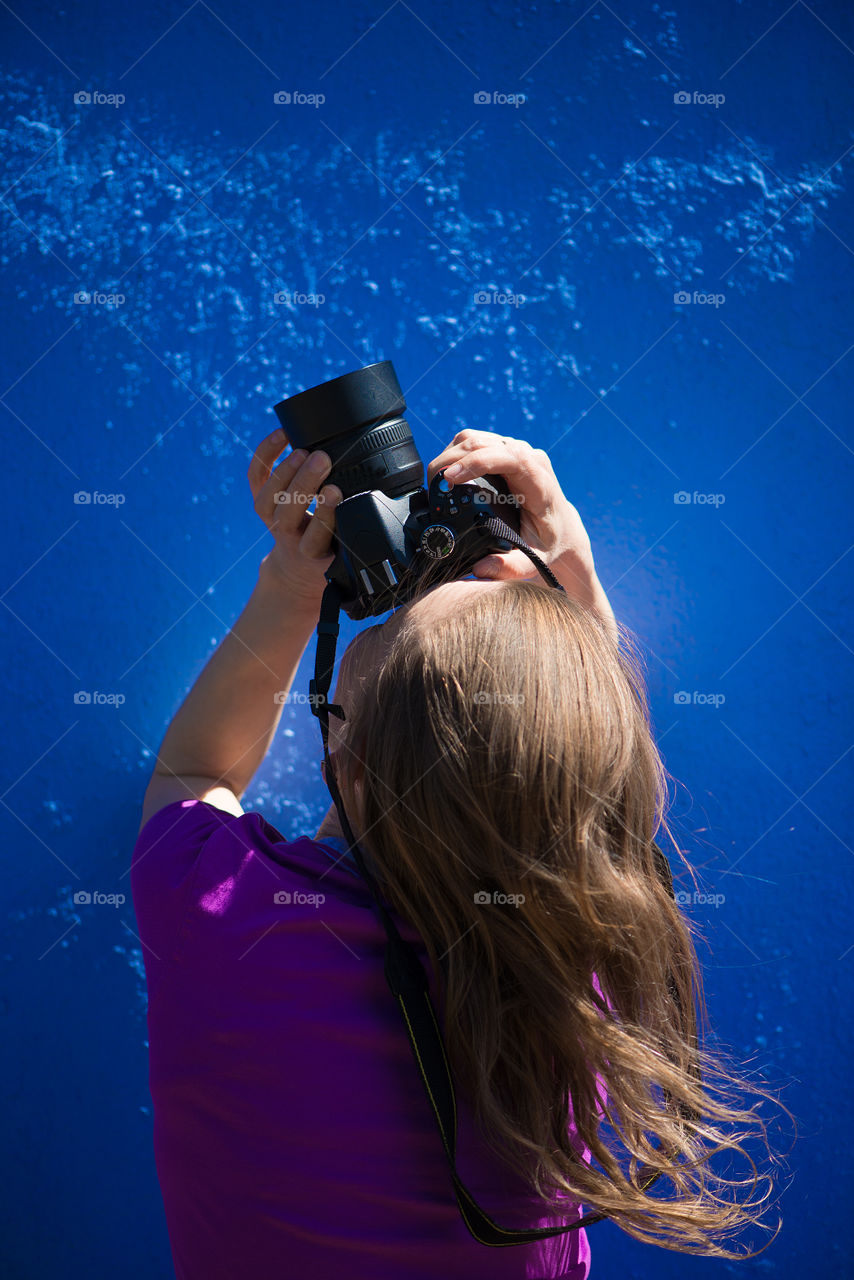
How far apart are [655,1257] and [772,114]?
4.48 feet

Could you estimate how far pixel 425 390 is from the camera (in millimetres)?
1077

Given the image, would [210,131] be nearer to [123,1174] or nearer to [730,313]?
[730,313]

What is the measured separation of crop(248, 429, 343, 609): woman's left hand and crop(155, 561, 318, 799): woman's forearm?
2 centimetres

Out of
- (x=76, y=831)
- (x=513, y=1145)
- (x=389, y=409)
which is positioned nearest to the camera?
(x=513, y=1145)

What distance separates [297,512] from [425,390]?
34 cm

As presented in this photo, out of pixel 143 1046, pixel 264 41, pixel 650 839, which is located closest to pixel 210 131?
pixel 264 41

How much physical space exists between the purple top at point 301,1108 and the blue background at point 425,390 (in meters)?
0.41

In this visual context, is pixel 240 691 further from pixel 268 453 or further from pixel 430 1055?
pixel 430 1055

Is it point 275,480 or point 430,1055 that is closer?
point 430,1055

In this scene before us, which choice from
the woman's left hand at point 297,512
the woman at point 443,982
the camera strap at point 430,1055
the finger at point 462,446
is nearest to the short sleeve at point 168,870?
the woman at point 443,982

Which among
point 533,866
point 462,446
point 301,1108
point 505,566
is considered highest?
point 462,446

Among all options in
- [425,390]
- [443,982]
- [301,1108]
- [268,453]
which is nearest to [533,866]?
[443,982]

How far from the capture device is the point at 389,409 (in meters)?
0.81

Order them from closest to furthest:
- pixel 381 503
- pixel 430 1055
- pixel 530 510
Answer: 1. pixel 430 1055
2. pixel 381 503
3. pixel 530 510
